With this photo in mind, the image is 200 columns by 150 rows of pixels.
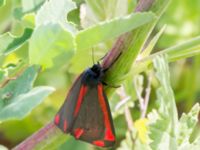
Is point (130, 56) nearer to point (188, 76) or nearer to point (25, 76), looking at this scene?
point (25, 76)

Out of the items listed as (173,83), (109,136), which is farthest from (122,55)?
(173,83)

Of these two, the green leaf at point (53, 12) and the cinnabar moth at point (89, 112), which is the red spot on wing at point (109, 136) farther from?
the green leaf at point (53, 12)

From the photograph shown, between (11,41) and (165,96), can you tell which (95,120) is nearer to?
(165,96)

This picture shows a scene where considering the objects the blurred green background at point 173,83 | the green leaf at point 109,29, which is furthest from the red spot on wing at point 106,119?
the blurred green background at point 173,83

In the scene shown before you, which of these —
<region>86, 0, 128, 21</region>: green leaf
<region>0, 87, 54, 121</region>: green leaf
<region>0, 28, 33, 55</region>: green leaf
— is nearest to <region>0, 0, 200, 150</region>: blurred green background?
<region>86, 0, 128, 21</region>: green leaf

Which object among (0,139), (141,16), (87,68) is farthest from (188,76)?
(141,16)

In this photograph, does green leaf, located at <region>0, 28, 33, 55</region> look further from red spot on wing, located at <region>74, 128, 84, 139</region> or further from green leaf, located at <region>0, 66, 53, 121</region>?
red spot on wing, located at <region>74, 128, 84, 139</region>

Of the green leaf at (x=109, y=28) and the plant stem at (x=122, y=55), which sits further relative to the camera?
the plant stem at (x=122, y=55)
